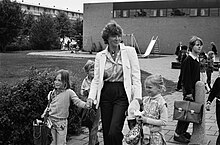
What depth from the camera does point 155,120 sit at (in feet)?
12.8

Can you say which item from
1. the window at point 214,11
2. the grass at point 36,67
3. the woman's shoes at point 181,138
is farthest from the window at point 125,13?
the woman's shoes at point 181,138

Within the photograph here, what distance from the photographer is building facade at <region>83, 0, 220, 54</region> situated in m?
38.8

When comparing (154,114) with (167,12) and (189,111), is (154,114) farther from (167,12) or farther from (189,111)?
(167,12)

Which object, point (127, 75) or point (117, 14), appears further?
point (117, 14)

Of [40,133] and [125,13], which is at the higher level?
[125,13]

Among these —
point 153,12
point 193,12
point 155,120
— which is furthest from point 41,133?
point 153,12

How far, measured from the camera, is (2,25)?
42.3 meters

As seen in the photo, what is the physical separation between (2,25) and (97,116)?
4051 cm

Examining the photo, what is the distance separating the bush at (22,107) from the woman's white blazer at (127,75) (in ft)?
2.73

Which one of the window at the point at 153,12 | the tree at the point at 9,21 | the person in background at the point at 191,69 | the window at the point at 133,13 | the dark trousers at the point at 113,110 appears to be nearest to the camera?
the dark trousers at the point at 113,110

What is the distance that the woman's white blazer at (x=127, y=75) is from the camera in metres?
4.16

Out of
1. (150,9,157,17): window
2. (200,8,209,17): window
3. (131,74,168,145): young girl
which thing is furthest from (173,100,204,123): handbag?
(150,9,157,17): window

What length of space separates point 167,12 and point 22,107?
125 feet

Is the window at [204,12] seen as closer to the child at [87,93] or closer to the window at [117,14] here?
the window at [117,14]
